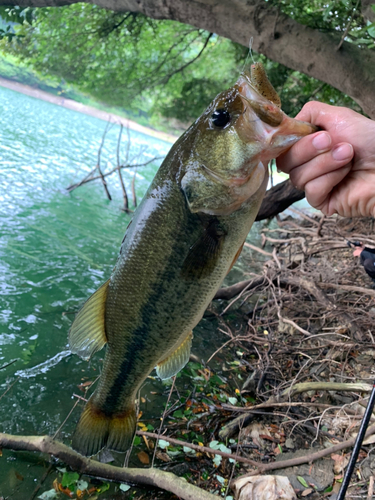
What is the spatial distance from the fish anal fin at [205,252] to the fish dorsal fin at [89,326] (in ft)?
1.71

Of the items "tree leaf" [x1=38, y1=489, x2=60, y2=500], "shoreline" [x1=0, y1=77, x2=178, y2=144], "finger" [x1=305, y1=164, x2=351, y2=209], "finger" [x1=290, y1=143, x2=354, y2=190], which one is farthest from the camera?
"shoreline" [x1=0, y1=77, x2=178, y2=144]

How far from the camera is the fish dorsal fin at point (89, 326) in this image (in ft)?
6.66

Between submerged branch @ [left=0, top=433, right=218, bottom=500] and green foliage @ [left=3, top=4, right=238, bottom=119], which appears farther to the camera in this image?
green foliage @ [left=3, top=4, right=238, bottom=119]

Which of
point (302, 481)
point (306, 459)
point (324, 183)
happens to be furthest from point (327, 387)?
point (324, 183)

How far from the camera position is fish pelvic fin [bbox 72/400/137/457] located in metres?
2.14

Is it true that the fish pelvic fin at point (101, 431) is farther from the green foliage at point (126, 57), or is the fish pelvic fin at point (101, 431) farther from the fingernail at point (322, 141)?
the green foliage at point (126, 57)

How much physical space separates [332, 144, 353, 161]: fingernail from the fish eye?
1.85 feet

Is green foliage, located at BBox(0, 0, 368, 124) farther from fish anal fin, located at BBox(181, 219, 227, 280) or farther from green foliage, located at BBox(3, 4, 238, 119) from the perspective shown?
fish anal fin, located at BBox(181, 219, 227, 280)

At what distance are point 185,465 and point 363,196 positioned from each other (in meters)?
2.99

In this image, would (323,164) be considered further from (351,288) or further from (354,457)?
(351,288)

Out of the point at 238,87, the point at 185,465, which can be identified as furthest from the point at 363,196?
the point at 185,465

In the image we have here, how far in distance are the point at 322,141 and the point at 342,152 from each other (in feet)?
0.46

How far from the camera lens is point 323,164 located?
5.90ft

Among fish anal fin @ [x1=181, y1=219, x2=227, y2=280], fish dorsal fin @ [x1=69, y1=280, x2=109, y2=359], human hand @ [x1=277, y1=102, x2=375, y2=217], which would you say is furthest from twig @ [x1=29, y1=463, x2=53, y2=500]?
human hand @ [x1=277, y1=102, x2=375, y2=217]
